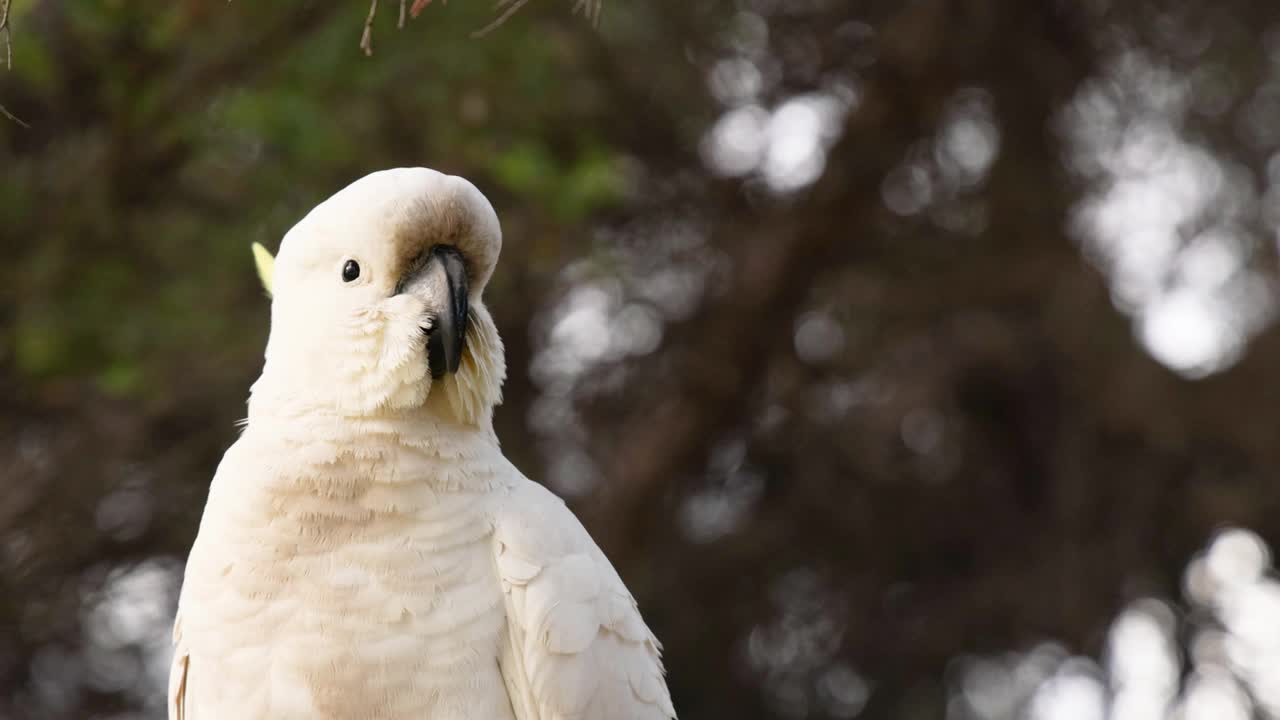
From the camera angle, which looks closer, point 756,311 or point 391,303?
point 391,303

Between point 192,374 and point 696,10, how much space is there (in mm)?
2213

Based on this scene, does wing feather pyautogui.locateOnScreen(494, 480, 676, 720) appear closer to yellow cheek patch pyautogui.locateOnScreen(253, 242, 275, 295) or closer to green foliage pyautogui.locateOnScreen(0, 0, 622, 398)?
yellow cheek patch pyautogui.locateOnScreen(253, 242, 275, 295)

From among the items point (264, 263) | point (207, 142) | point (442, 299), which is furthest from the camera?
point (207, 142)

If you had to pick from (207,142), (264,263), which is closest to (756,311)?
(207,142)

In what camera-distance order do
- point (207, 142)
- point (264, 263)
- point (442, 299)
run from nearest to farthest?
point (442, 299) → point (264, 263) → point (207, 142)

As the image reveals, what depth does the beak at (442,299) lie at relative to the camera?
2111 millimetres

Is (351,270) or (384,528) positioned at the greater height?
(351,270)

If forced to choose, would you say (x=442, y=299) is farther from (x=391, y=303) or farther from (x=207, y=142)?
(x=207, y=142)

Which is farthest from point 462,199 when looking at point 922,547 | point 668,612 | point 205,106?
point 922,547

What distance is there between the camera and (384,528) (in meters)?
2.13

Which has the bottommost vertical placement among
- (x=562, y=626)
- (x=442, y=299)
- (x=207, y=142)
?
(x=207, y=142)

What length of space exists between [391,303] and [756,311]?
3066 millimetres

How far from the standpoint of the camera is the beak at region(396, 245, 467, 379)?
6.93 feet

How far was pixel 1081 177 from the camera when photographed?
5809 millimetres
